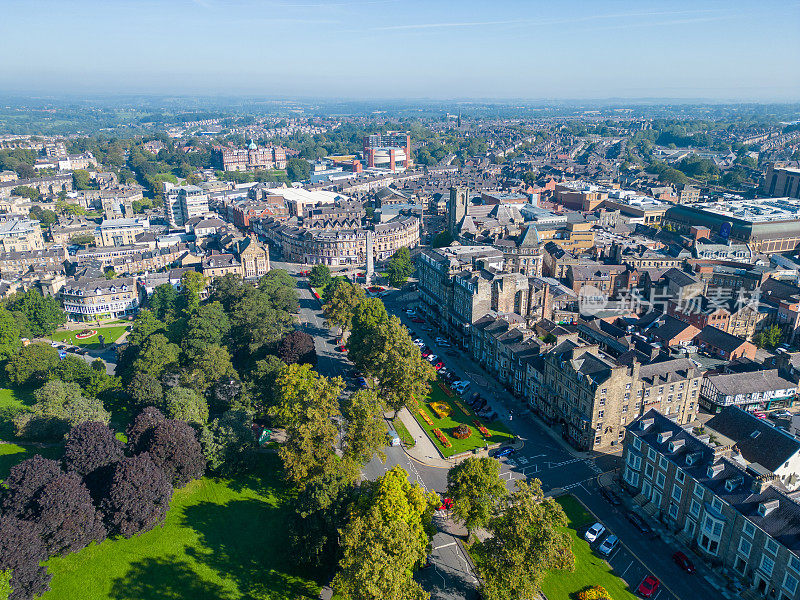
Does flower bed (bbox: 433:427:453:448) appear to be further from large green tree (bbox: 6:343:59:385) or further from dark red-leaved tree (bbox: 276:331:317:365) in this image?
large green tree (bbox: 6:343:59:385)

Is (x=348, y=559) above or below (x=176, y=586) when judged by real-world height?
Answer: above

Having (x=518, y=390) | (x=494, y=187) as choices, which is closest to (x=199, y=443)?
(x=518, y=390)

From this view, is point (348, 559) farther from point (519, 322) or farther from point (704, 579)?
point (519, 322)

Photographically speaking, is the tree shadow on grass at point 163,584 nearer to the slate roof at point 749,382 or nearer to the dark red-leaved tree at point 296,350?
the dark red-leaved tree at point 296,350

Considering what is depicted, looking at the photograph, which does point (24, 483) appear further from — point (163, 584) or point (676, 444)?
point (676, 444)

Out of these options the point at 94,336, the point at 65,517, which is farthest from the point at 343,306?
the point at 65,517

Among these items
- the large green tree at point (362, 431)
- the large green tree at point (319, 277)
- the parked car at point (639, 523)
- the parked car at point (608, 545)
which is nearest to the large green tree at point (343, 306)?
the large green tree at point (319, 277)
